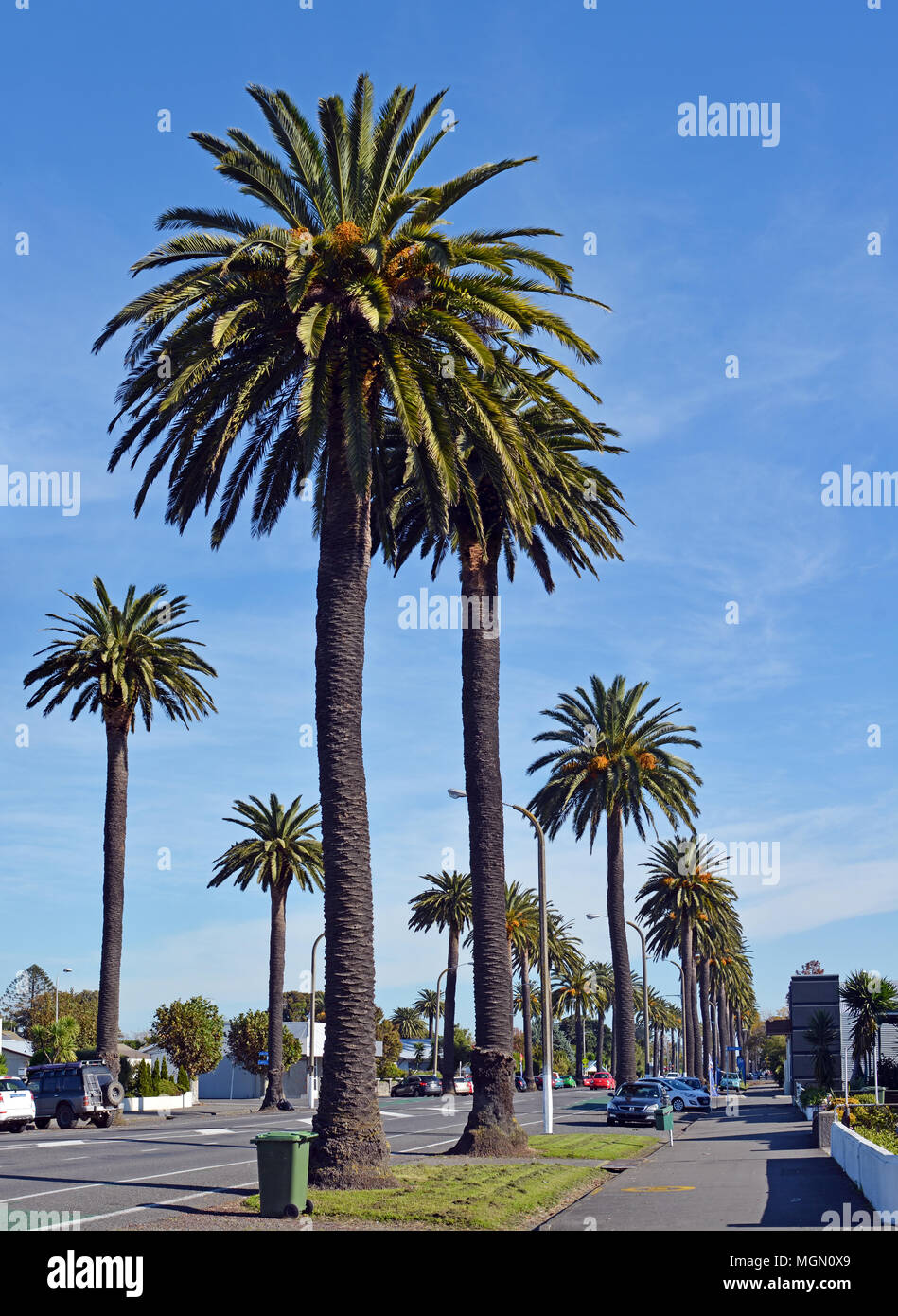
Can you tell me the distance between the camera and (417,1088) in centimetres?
8244

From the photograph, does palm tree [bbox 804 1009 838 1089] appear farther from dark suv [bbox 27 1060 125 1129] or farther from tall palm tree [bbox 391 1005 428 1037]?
tall palm tree [bbox 391 1005 428 1037]

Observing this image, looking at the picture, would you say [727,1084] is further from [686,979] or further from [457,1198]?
[457,1198]

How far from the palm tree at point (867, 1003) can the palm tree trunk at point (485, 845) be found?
2413cm

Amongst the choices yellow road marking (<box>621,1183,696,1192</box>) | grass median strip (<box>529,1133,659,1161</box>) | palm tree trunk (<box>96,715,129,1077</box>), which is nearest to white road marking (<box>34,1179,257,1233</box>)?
yellow road marking (<box>621,1183,696,1192</box>)

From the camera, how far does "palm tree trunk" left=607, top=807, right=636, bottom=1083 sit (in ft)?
168

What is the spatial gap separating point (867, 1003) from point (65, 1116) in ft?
94.1

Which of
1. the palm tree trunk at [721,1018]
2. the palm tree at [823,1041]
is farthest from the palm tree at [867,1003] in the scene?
the palm tree trunk at [721,1018]

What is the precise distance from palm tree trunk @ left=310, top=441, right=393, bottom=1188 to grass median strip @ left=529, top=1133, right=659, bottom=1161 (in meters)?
9.99

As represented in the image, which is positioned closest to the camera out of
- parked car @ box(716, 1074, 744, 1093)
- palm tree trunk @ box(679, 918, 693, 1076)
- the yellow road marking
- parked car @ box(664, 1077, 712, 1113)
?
the yellow road marking

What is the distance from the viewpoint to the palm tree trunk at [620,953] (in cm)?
5128

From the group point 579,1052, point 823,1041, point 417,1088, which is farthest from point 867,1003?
point 579,1052
